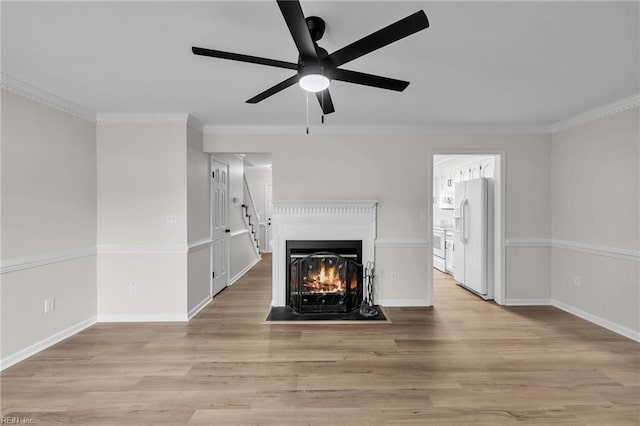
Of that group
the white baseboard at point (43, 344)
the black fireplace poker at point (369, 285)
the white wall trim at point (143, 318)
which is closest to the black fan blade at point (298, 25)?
the black fireplace poker at point (369, 285)

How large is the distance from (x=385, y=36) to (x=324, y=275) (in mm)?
3019

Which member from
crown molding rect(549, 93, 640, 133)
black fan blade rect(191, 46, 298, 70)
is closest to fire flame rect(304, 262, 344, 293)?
black fan blade rect(191, 46, 298, 70)

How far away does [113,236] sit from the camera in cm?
347

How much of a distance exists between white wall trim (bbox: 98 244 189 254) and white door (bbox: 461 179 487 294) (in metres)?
3.99

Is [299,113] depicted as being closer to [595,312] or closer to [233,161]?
[233,161]

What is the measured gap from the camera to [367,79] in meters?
1.77

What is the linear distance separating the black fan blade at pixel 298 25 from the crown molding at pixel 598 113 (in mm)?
3504

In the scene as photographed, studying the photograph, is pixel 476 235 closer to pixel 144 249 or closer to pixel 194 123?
pixel 194 123

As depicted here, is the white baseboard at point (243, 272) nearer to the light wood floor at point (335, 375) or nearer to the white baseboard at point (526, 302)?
the light wood floor at point (335, 375)

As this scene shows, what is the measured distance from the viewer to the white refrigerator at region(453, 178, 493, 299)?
4.22 meters

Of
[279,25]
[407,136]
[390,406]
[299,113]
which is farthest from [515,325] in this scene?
[279,25]

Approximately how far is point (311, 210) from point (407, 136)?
164 cm

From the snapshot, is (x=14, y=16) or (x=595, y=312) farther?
(x=595, y=312)

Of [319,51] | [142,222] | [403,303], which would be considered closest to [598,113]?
[403,303]
